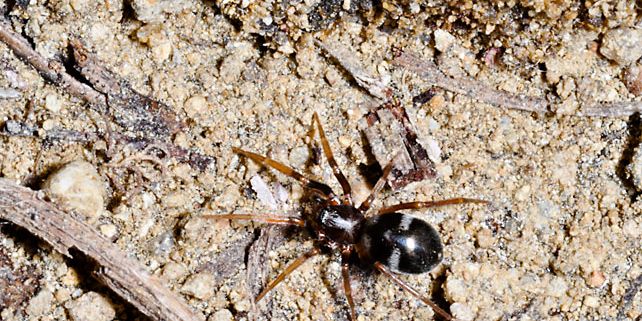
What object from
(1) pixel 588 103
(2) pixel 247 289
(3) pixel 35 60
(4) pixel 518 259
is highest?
(1) pixel 588 103

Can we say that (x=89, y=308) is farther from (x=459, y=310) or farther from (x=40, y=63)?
(x=459, y=310)

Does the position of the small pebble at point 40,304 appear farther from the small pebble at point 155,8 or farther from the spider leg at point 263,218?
the small pebble at point 155,8

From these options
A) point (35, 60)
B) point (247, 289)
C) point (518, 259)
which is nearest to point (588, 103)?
point (518, 259)

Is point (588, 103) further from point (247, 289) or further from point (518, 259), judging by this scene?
point (247, 289)

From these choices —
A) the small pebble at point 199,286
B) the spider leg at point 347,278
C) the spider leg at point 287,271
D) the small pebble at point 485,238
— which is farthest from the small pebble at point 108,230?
the small pebble at point 485,238

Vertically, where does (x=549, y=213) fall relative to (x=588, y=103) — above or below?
below
